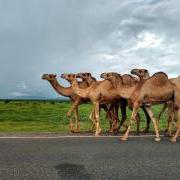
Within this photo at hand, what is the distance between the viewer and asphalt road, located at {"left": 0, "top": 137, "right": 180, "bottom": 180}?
908cm

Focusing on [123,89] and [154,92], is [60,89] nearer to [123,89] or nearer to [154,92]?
[123,89]

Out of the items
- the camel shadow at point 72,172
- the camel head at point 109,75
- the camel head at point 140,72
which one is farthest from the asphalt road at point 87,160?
the camel head at point 109,75

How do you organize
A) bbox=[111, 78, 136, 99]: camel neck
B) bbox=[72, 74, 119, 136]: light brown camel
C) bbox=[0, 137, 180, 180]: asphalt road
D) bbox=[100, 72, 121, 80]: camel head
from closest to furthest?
bbox=[0, 137, 180, 180]: asphalt road < bbox=[111, 78, 136, 99]: camel neck < bbox=[100, 72, 121, 80]: camel head < bbox=[72, 74, 119, 136]: light brown camel

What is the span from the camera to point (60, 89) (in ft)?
68.5

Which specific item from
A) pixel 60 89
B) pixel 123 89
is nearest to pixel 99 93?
pixel 123 89

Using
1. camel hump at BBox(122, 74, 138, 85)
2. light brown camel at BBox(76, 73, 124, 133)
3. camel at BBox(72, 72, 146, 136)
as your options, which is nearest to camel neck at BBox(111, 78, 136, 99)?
camel hump at BBox(122, 74, 138, 85)

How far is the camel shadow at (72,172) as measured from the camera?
8836mm

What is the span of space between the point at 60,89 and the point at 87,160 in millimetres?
10427

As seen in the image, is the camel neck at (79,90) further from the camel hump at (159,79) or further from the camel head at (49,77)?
the camel hump at (159,79)

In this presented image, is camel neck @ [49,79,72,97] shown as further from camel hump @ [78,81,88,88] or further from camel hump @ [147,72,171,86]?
camel hump @ [147,72,171,86]

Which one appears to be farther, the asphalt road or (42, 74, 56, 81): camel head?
(42, 74, 56, 81): camel head

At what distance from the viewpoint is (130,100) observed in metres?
16.8

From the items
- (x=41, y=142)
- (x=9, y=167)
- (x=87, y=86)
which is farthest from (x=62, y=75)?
(x=9, y=167)

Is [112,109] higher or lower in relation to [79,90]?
lower
